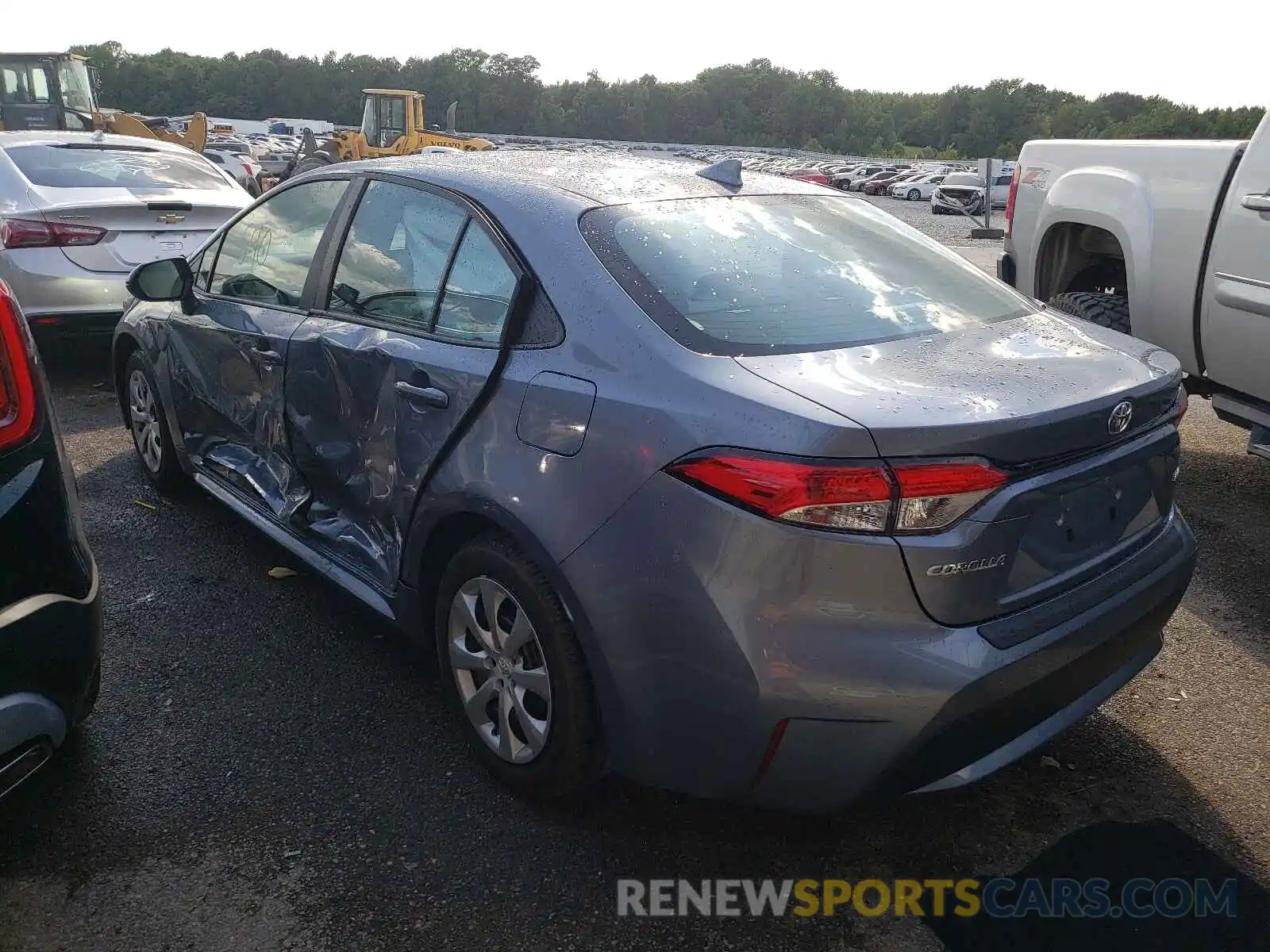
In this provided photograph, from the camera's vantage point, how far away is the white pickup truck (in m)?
4.41

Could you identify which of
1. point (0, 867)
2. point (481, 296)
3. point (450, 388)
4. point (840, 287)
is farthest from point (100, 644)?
point (840, 287)

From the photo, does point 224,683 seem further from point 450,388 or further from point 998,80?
point 998,80

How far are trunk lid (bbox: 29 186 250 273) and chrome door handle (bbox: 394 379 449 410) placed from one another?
4.37 metres

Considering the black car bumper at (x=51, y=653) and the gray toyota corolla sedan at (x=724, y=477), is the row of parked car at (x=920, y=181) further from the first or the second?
the black car bumper at (x=51, y=653)

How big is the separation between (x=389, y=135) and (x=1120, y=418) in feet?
88.9

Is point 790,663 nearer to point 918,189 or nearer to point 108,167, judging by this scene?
point 108,167

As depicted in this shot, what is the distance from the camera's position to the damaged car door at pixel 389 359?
109 inches

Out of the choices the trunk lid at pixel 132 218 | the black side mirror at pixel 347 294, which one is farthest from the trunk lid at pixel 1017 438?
the trunk lid at pixel 132 218

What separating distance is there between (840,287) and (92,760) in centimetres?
246

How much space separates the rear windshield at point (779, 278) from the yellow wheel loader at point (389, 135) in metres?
22.2

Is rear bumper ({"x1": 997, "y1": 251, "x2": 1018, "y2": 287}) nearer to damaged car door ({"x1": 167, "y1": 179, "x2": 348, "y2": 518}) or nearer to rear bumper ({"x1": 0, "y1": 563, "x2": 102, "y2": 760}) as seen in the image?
damaged car door ({"x1": 167, "y1": 179, "x2": 348, "y2": 518})

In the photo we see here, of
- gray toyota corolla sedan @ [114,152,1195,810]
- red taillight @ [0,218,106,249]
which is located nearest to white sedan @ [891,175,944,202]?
red taillight @ [0,218,106,249]

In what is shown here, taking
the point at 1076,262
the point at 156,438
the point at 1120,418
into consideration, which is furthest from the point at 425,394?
the point at 1076,262

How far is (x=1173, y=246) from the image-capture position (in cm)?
483
